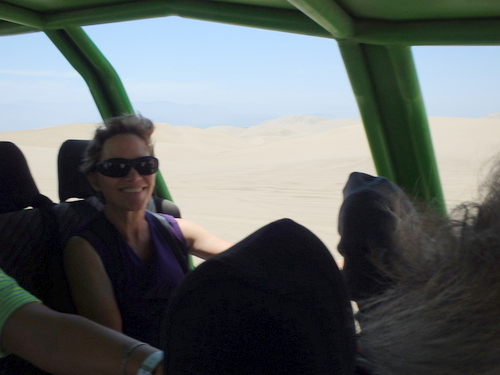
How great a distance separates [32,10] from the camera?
10.1ft

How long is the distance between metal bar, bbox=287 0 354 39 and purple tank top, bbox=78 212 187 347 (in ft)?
3.95

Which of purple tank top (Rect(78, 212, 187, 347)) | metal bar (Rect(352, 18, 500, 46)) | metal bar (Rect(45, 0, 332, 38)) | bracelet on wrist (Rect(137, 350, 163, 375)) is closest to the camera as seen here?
Result: bracelet on wrist (Rect(137, 350, 163, 375))

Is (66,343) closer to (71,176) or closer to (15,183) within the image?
(15,183)

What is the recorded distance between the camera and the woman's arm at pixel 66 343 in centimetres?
75

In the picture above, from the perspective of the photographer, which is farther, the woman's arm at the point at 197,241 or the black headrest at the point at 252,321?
the woman's arm at the point at 197,241

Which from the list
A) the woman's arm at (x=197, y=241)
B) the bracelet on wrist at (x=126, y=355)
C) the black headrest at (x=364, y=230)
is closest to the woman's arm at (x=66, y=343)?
the bracelet on wrist at (x=126, y=355)

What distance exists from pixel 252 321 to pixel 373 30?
207cm

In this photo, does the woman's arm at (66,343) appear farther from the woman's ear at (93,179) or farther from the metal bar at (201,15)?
the metal bar at (201,15)

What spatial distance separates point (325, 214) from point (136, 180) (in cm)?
545

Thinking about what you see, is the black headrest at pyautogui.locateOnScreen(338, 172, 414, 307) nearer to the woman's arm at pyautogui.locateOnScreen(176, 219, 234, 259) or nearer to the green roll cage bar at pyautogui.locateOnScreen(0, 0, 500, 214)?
the green roll cage bar at pyautogui.locateOnScreen(0, 0, 500, 214)

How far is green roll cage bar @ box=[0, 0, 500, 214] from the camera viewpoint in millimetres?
2119

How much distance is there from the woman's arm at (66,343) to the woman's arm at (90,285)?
2.97 ft

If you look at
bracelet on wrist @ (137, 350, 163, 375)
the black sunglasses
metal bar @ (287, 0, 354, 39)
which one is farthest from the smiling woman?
bracelet on wrist @ (137, 350, 163, 375)

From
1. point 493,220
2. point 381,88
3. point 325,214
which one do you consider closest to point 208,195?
point 325,214
